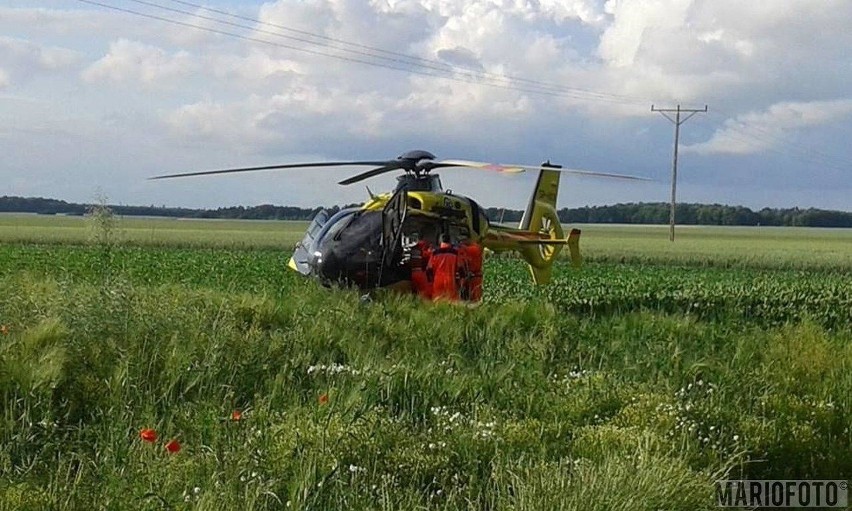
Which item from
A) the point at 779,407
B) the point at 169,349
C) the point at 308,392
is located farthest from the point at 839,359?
the point at 169,349

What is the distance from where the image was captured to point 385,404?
6898 millimetres

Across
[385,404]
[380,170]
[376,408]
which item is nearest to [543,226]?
[380,170]

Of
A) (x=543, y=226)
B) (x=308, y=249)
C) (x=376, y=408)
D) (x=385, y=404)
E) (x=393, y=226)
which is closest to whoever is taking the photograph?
(x=376, y=408)

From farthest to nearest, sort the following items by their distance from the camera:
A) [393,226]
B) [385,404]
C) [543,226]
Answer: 1. [543,226]
2. [393,226]
3. [385,404]

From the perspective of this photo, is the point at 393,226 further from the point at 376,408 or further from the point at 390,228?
the point at 376,408

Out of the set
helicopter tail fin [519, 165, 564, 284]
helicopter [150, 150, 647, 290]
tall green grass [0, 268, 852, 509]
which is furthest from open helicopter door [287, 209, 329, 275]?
helicopter tail fin [519, 165, 564, 284]

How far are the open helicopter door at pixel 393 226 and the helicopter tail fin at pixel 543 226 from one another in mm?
5379

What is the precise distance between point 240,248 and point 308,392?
121 ft

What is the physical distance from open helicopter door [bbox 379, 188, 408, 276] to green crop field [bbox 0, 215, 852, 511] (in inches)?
56.3

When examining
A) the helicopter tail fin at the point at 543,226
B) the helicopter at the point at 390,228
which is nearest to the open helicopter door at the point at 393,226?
the helicopter at the point at 390,228

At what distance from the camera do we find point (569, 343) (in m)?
10.1

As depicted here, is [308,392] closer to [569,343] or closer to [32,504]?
[32,504]

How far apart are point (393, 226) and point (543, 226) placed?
7.50 m

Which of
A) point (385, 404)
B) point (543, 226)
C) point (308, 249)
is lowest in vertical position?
point (385, 404)
